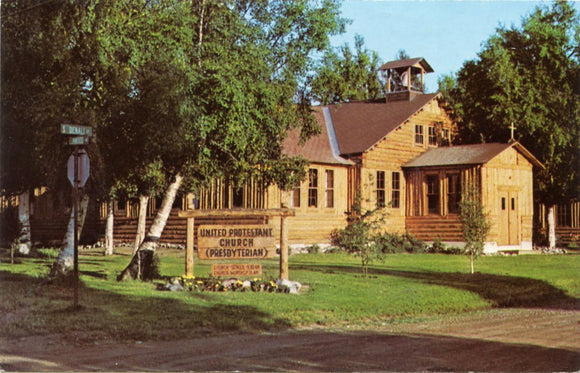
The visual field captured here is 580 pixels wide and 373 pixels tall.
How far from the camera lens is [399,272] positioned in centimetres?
2327

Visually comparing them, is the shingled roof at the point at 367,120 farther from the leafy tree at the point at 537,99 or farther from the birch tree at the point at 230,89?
the birch tree at the point at 230,89

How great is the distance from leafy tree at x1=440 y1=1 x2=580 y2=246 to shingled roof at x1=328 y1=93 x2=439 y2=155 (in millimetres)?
3316

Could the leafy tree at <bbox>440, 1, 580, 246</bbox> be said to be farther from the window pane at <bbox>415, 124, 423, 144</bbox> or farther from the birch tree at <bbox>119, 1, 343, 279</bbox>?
the birch tree at <bbox>119, 1, 343, 279</bbox>

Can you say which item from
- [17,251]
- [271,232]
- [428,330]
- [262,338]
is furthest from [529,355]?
[17,251]

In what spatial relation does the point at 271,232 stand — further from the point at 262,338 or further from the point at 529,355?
the point at 529,355

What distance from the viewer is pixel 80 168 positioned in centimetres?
1504

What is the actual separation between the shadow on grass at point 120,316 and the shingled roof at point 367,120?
2190 cm

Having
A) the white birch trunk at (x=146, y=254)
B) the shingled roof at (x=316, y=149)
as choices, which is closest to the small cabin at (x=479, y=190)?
the shingled roof at (x=316, y=149)

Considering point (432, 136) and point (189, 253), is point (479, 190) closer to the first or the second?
point (432, 136)

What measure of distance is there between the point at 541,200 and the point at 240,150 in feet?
86.0

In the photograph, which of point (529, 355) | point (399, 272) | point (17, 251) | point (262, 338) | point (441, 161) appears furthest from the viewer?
point (441, 161)

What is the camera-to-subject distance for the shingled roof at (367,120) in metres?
37.3

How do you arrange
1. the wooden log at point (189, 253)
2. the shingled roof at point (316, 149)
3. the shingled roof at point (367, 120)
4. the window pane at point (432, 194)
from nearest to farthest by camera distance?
1. the wooden log at point (189, 253)
2. the shingled roof at point (316, 149)
3. the shingled roof at point (367, 120)
4. the window pane at point (432, 194)

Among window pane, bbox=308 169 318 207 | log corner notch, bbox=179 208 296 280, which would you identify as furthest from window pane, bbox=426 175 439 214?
log corner notch, bbox=179 208 296 280
